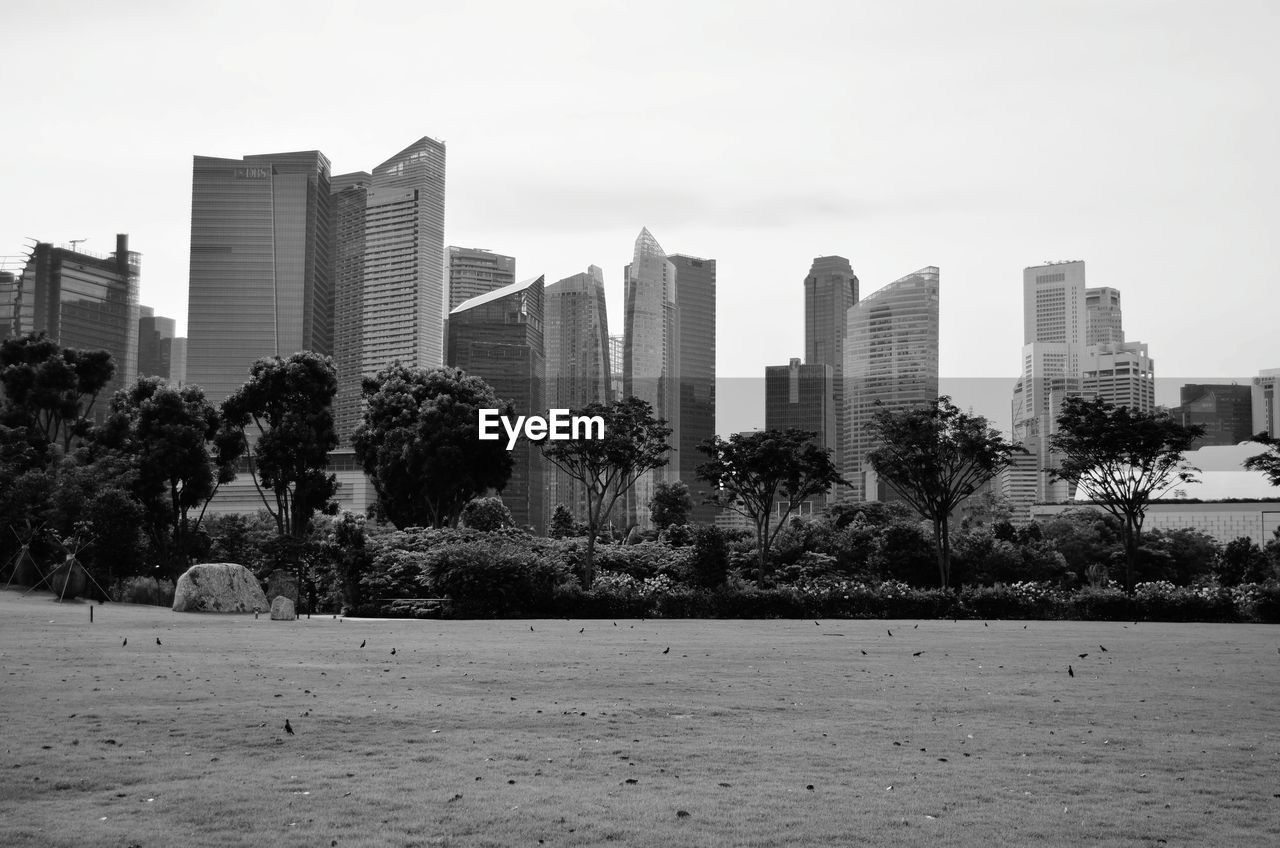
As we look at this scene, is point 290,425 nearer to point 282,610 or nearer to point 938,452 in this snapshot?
point 282,610

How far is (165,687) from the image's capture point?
13453mm

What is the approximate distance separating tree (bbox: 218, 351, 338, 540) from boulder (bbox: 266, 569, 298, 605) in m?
8.79

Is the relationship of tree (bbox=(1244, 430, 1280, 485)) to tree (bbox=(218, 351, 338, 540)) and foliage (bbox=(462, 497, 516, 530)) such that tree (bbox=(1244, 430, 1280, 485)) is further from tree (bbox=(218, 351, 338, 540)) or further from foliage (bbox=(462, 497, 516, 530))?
tree (bbox=(218, 351, 338, 540))

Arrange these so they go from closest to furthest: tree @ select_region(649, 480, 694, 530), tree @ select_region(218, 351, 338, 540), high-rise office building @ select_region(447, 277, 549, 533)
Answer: tree @ select_region(218, 351, 338, 540), tree @ select_region(649, 480, 694, 530), high-rise office building @ select_region(447, 277, 549, 533)

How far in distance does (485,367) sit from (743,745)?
105 m

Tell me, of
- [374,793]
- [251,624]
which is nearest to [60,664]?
[374,793]

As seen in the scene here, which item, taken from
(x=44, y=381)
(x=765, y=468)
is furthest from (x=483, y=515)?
(x=765, y=468)

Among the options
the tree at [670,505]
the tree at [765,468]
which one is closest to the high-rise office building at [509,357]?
the tree at [670,505]

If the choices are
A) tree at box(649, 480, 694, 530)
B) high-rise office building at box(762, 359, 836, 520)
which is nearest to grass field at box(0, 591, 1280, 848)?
tree at box(649, 480, 694, 530)

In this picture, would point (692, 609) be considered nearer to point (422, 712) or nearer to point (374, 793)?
point (422, 712)

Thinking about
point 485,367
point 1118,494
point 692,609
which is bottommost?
→ point 692,609

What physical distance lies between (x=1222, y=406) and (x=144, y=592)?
121 metres

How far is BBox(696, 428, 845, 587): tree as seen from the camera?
40125mm

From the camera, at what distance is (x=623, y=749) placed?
34.0 feet
